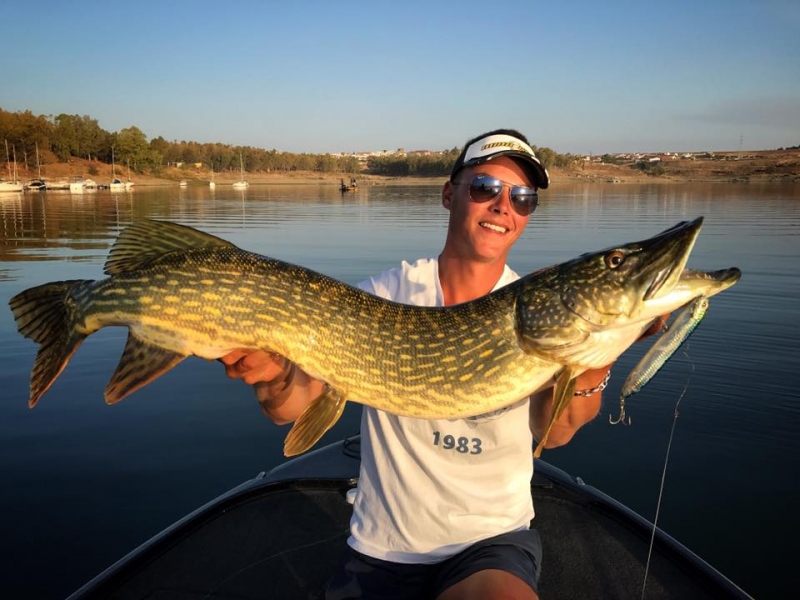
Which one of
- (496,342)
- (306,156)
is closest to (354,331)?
(496,342)

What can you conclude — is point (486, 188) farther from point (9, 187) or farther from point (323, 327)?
point (9, 187)

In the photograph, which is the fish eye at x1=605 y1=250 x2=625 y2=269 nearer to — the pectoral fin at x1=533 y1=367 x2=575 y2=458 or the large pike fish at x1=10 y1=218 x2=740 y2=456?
the large pike fish at x1=10 y1=218 x2=740 y2=456

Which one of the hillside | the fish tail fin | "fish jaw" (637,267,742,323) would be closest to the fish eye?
"fish jaw" (637,267,742,323)

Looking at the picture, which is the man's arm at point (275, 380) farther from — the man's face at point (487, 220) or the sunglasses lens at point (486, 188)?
the sunglasses lens at point (486, 188)

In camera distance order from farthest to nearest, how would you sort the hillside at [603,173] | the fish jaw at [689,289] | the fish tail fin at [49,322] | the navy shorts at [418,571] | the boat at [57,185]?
the hillside at [603,173]
the boat at [57,185]
the fish tail fin at [49,322]
the navy shorts at [418,571]
the fish jaw at [689,289]

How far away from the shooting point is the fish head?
189 centimetres

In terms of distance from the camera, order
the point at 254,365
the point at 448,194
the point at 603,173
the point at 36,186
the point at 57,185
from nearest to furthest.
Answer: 1. the point at 254,365
2. the point at 448,194
3. the point at 36,186
4. the point at 57,185
5. the point at 603,173

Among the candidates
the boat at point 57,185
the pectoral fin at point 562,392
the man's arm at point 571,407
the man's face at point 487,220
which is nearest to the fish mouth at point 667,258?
the man's arm at point 571,407

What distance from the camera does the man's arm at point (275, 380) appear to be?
2.39 m

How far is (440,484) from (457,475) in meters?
0.08

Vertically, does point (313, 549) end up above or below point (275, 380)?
below

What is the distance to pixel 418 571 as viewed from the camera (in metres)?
2.22

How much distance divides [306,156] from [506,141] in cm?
12735

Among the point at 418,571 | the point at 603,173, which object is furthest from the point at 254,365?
the point at 603,173
